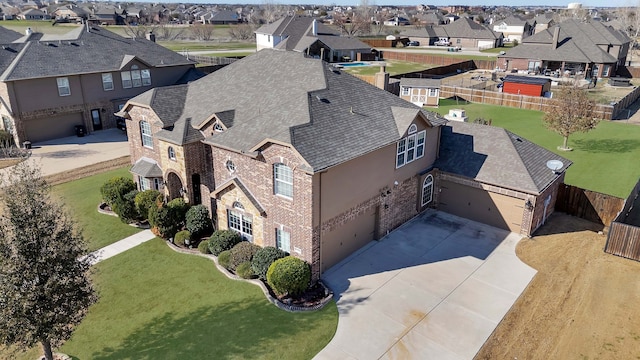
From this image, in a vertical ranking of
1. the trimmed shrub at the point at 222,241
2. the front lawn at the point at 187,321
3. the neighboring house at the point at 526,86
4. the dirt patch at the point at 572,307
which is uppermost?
the neighboring house at the point at 526,86

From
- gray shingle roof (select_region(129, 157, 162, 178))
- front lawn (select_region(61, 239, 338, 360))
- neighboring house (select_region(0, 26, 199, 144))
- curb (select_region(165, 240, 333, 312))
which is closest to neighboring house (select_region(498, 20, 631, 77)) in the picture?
neighboring house (select_region(0, 26, 199, 144))

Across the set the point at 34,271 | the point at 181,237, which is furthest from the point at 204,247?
the point at 34,271

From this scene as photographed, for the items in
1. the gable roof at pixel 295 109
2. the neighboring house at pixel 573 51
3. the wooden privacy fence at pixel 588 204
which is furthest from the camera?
the neighboring house at pixel 573 51

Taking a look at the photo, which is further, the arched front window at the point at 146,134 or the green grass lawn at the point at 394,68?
the green grass lawn at the point at 394,68

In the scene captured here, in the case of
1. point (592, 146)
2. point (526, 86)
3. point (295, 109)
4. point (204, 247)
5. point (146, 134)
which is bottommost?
point (592, 146)

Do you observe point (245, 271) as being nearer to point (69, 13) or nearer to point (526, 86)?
point (526, 86)

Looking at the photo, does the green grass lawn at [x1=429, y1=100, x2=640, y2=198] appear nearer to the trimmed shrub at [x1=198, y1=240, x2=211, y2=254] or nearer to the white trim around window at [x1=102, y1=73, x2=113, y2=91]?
the trimmed shrub at [x1=198, y1=240, x2=211, y2=254]

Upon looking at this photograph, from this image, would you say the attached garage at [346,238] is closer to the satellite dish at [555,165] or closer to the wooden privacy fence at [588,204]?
the satellite dish at [555,165]

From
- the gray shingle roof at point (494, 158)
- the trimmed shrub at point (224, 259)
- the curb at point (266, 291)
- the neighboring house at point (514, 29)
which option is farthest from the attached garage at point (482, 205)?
the neighboring house at point (514, 29)
